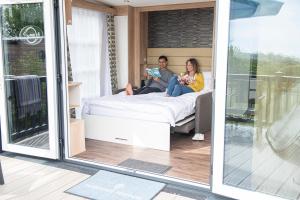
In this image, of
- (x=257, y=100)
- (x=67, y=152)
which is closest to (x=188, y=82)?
(x=67, y=152)

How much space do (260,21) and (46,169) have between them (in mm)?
2796

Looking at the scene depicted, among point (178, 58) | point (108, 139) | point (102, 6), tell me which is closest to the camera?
point (108, 139)

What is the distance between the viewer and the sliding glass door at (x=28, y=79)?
3.68 meters

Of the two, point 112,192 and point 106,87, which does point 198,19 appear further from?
point 112,192

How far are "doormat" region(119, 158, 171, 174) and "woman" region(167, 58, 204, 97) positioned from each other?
5.52ft

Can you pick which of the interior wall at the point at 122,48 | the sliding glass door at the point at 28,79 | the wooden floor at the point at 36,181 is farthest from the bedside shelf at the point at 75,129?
the interior wall at the point at 122,48

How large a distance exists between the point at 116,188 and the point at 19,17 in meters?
2.44

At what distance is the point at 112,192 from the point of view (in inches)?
119

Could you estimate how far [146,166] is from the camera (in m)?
3.62

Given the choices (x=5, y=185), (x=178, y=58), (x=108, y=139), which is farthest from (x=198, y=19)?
(x=5, y=185)

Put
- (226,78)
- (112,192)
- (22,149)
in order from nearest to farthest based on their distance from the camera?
(226,78) < (112,192) < (22,149)

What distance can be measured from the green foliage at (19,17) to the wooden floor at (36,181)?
1.66m

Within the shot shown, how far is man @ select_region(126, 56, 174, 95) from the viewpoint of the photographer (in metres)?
5.51

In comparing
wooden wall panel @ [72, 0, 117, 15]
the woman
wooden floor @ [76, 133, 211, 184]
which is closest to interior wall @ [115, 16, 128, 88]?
wooden wall panel @ [72, 0, 117, 15]
